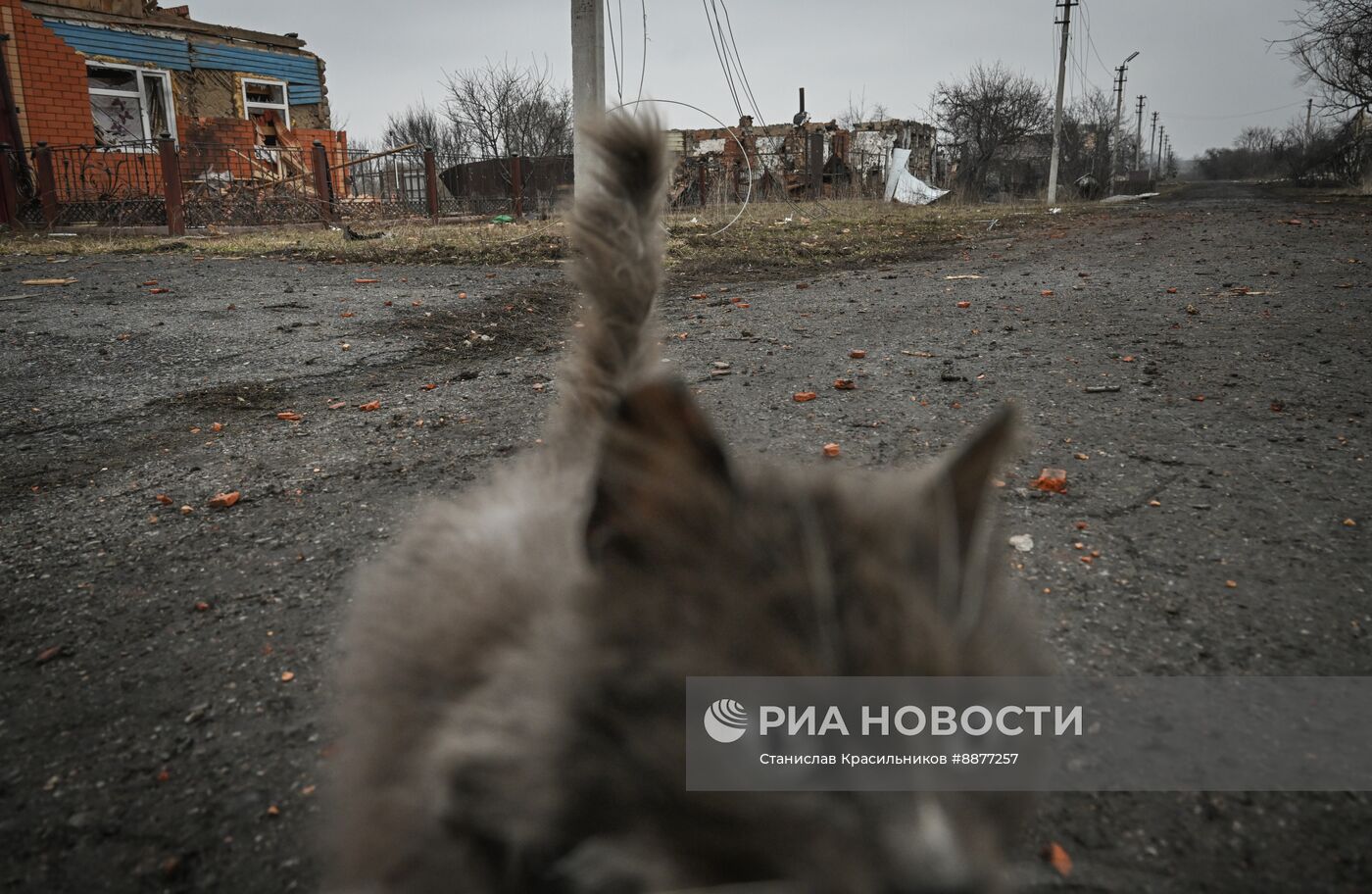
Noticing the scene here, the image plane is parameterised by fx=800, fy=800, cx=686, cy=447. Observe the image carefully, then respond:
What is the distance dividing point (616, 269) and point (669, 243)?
11191 mm

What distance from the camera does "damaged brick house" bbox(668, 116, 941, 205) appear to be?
96.6 ft

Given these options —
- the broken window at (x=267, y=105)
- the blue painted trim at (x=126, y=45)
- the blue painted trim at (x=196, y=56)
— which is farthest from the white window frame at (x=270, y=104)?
the blue painted trim at (x=126, y=45)

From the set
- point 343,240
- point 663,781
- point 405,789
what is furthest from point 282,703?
point 343,240

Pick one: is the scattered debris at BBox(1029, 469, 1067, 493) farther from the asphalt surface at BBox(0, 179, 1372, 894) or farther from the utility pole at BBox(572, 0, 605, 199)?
the utility pole at BBox(572, 0, 605, 199)

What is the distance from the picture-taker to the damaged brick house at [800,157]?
29438 millimetres

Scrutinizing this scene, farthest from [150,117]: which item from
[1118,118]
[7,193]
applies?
[1118,118]

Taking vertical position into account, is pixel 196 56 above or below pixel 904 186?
above

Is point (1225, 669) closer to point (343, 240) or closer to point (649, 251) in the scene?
point (649, 251)

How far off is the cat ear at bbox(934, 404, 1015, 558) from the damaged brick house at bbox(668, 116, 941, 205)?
2778 cm

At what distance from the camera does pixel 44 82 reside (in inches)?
748

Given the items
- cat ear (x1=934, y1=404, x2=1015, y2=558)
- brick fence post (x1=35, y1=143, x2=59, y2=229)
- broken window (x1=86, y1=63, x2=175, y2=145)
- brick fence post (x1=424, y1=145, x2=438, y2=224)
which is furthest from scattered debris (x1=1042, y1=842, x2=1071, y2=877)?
broken window (x1=86, y1=63, x2=175, y2=145)

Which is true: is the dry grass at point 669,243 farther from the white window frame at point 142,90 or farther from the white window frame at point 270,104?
the white window frame at point 270,104

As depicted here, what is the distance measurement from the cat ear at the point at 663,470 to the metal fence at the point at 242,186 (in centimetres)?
1320

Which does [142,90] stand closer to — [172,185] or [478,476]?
[172,185]
